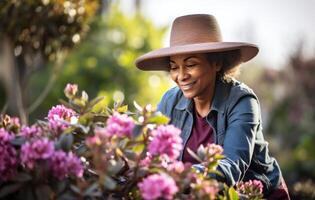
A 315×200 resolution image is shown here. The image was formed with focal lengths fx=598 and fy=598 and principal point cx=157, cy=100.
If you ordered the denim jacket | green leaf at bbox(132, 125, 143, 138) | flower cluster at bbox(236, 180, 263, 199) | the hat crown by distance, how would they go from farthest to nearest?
the hat crown
the denim jacket
flower cluster at bbox(236, 180, 263, 199)
green leaf at bbox(132, 125, 143, 138)

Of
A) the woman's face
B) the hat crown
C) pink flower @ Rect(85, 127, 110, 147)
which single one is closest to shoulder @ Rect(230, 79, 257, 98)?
the woman's face

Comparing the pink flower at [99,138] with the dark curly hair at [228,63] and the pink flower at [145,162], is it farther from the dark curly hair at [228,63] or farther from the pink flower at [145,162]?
the dark curly hair at [228,63]

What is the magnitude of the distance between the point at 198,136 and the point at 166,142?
129 centimetres

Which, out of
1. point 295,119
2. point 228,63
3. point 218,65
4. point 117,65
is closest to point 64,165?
point 218,65

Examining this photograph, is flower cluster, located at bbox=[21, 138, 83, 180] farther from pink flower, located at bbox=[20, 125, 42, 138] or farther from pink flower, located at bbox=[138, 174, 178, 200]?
pink flower, located at bbox=[138, 174, 178, 200]

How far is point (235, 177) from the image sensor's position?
259 centimetres

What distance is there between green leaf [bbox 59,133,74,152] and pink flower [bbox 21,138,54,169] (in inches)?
2.7

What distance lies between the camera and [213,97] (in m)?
3.25

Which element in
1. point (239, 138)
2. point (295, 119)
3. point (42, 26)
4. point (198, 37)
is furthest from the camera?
point (295, 119)

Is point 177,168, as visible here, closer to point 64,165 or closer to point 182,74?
point 64,165

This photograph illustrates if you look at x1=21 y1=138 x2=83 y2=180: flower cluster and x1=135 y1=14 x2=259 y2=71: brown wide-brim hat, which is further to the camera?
x1=135 y1=14 x2=259 y2=71: brown wide-brim hat

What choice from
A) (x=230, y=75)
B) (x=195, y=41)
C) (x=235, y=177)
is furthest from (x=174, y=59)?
(x=235, y=177)

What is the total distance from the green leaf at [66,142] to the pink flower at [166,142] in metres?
0.28

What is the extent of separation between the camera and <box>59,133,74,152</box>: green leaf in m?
2.03
